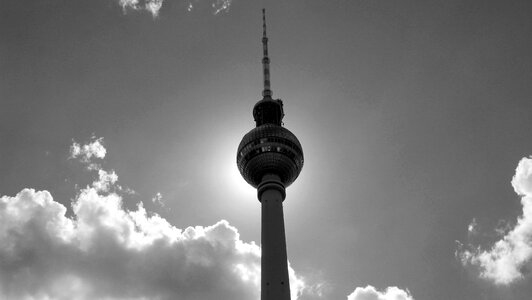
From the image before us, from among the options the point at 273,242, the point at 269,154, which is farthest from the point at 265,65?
the point at 273,242

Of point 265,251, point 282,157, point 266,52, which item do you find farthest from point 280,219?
point 266,52

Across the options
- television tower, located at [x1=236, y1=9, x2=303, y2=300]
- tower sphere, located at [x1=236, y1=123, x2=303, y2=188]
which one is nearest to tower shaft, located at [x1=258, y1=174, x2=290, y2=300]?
television tower, located at [x1=236, y1=9, x2=303, y2=300]

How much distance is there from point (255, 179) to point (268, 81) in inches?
1245

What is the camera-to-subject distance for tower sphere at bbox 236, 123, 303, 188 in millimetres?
107500

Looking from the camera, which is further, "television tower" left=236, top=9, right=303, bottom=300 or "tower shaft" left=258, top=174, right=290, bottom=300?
"television tower" left=236, top=9, right=303, bottom=300

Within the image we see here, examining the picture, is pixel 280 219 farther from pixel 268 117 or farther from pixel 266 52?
pixel 266 52

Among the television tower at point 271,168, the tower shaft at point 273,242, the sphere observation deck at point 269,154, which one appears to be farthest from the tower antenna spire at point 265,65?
the tower shaft at point 273,242

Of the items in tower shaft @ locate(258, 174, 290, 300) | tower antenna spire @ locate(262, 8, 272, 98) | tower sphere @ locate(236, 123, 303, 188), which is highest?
A: tower antenna spire @ locate(262, 8, 272, 98)

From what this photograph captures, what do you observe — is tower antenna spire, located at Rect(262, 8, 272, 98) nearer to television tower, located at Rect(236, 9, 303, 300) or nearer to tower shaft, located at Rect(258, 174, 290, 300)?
television tower, located at Rect(236, 9, 303, 300)

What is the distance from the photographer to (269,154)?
108 metres

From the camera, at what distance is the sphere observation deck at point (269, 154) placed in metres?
108

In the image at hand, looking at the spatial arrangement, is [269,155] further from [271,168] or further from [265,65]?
[265,65]

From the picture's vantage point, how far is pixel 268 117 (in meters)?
120

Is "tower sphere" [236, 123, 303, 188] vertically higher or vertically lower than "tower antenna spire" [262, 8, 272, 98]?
lower
